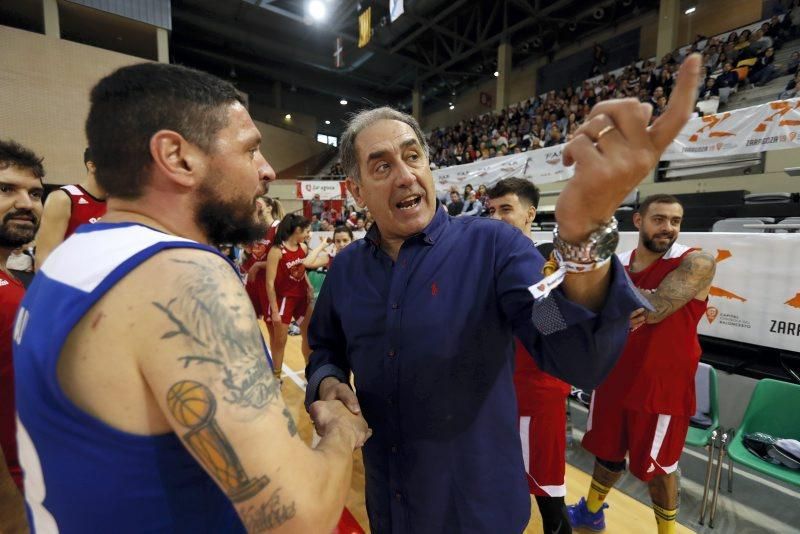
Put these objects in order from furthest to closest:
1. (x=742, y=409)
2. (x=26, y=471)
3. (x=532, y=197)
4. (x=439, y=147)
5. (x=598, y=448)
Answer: (x=439, y=147) → (x=742, y=409) → (x=532, y=197) → (x=598, y=448) → (x=26, y=471)

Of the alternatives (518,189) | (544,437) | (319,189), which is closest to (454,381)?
(544,437)

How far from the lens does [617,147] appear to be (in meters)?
0.69

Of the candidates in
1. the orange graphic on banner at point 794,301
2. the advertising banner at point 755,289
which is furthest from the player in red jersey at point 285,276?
the orange graphic on banner at point 794,301

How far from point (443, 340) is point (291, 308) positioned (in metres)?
3.49

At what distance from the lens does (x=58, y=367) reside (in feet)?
2.14

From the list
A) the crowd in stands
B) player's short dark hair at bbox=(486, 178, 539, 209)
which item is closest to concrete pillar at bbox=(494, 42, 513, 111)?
the crowd in stands

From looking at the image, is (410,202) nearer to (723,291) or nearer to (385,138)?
(385,138)

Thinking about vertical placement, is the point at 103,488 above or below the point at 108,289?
below

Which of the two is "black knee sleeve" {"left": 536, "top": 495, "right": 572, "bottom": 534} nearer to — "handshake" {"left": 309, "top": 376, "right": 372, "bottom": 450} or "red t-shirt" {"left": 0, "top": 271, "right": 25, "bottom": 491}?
"handshake" {"left": 309, "top": 376, "right": 372, "bottom": 450}

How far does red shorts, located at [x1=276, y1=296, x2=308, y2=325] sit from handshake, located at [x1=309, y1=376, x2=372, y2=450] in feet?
10.5

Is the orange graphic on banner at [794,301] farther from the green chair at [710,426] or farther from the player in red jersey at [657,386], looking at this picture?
the player in red jersey at [657,386]

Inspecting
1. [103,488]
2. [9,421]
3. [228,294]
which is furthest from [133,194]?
[9,421]

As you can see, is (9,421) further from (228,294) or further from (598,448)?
(598,448)

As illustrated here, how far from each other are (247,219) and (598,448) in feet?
8.37
